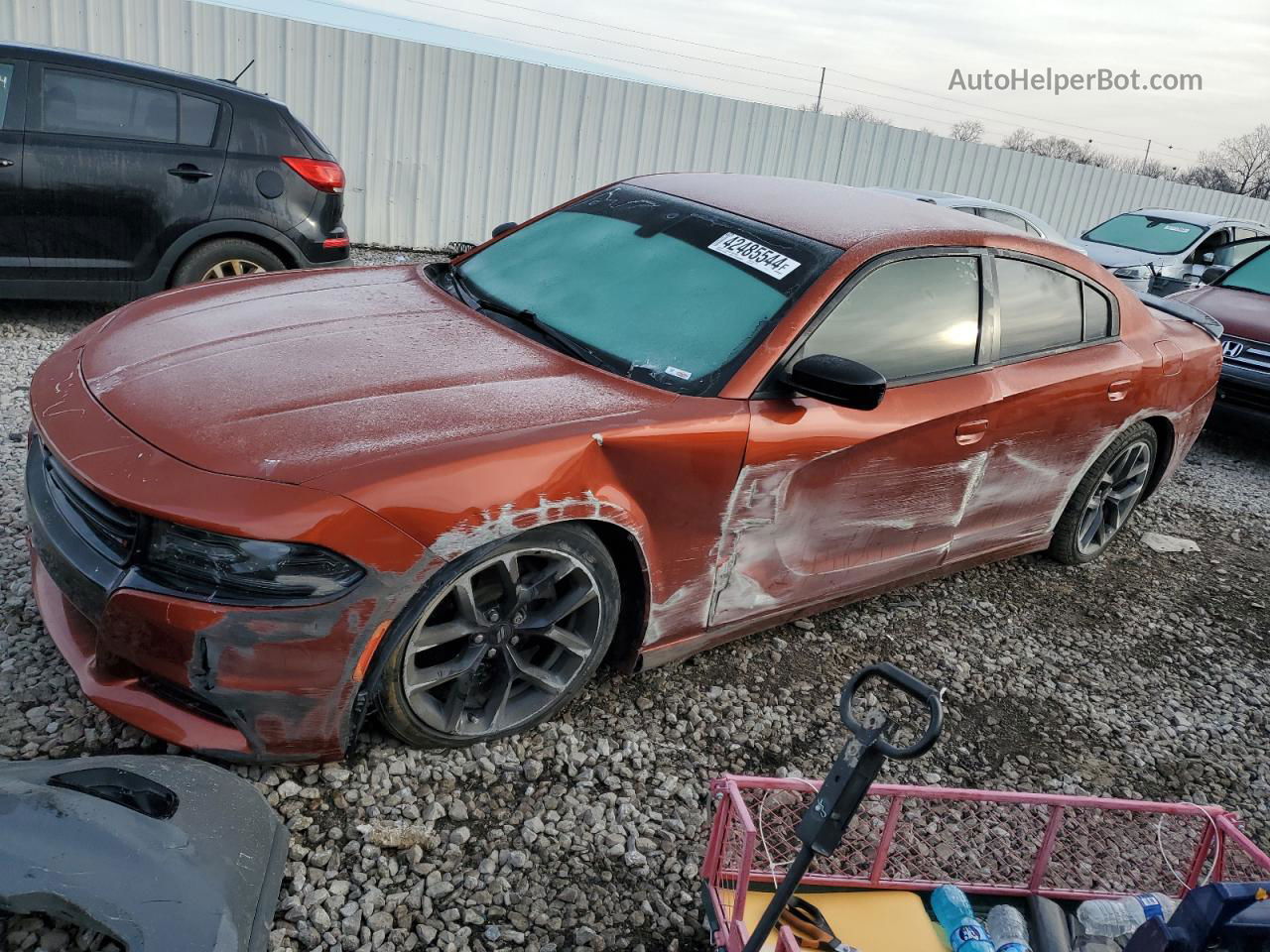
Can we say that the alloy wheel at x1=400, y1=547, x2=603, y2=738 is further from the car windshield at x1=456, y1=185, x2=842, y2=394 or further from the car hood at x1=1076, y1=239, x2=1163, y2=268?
the car hood at x1=1076, y1=239, x2=1163, y2=268

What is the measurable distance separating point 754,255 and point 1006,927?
6.94 feet

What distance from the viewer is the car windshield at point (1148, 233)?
11555mm

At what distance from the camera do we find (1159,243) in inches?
458

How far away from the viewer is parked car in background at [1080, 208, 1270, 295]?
35.7 ft

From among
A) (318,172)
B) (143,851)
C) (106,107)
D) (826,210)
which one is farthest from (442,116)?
(143,851)

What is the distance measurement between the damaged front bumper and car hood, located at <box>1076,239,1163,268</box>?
11.2 metres

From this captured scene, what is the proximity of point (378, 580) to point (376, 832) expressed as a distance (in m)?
0.68

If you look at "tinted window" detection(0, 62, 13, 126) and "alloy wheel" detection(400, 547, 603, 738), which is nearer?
"alloy wheel" detection(400, 547, 603, 738)

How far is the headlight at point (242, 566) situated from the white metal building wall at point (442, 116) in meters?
8.42

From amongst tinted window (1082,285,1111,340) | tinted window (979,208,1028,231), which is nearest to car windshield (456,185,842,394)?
tinted window (1082,285,1111,340)

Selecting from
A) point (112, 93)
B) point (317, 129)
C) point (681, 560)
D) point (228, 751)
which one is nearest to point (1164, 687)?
point (681, 560)

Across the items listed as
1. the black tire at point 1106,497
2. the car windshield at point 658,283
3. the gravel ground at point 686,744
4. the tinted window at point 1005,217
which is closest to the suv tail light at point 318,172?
the gravel ground at point 686,744

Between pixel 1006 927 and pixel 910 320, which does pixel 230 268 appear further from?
pixel 1006 927

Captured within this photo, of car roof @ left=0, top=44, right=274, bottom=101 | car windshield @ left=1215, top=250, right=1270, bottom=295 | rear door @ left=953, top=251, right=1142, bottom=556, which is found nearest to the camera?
rear door @ left=953, top=251, right=1142, bottom=556
